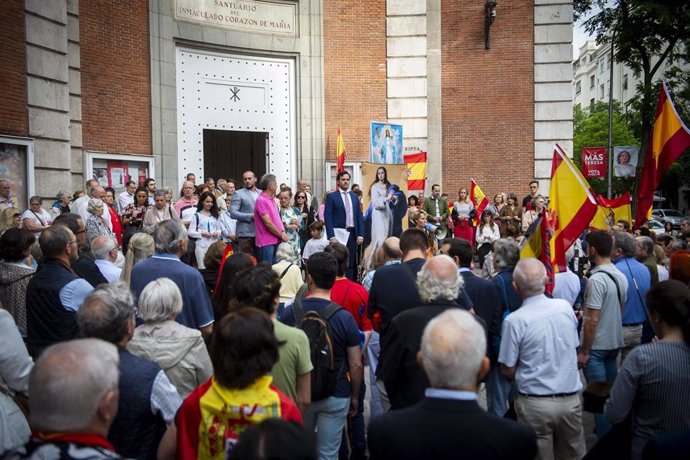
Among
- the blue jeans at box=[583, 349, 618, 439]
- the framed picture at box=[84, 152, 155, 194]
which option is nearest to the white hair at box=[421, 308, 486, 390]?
the blue jeans at box=[583, 349, 618, 439]

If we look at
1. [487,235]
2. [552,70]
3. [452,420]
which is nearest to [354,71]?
[552,70]

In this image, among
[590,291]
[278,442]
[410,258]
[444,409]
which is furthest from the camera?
[590,291]

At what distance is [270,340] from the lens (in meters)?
3.37

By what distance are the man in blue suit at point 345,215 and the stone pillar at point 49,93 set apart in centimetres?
569

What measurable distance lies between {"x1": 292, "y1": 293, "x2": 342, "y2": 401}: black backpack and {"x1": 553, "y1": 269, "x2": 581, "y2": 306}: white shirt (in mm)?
3163

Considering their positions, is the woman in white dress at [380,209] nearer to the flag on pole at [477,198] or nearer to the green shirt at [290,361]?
the flag on pole at [477,198]

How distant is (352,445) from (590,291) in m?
2.36

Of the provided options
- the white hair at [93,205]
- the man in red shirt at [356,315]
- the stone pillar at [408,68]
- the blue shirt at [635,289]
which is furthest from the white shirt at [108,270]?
the stone pillar at [408,68]

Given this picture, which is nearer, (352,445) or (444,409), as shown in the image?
(444,409)

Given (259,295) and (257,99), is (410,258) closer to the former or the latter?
(259,295)

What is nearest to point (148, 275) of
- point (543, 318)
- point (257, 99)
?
point (543, 318)

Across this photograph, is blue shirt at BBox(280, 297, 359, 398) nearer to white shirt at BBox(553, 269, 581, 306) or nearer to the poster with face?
white shirt at BBox(553, 269, 581, 306)

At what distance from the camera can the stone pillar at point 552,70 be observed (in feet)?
69.0

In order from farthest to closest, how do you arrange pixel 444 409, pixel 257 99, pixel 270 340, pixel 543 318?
pixel 257 99, pixel 543 318, pixel 270 340, pixel 444 409
